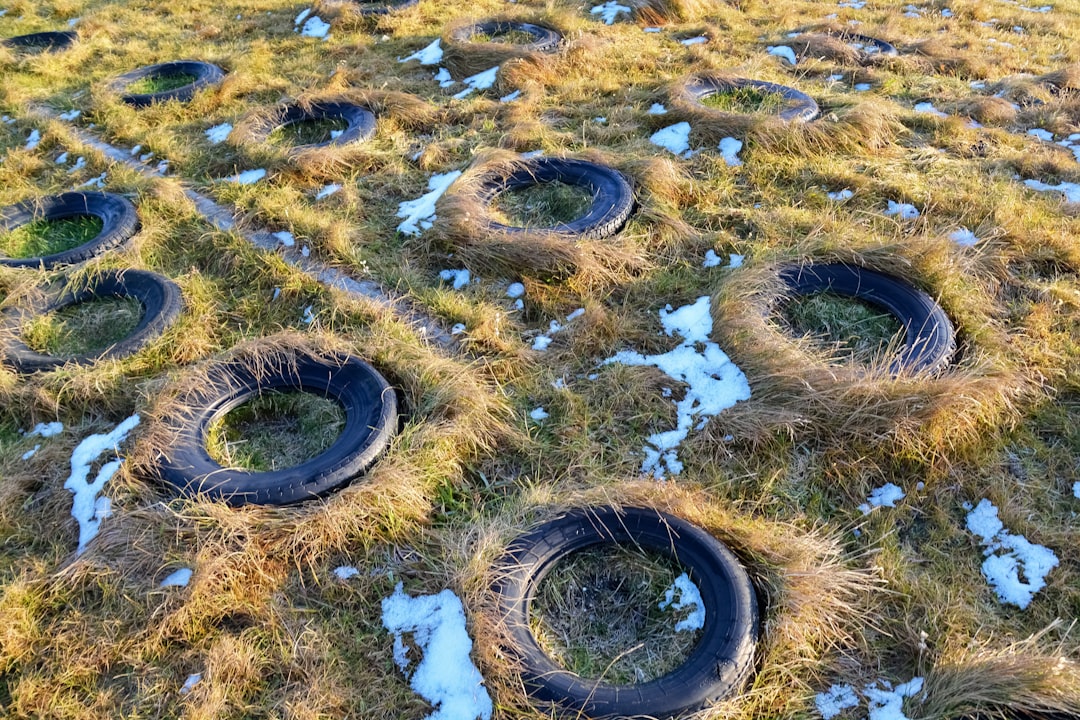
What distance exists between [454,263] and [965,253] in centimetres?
313

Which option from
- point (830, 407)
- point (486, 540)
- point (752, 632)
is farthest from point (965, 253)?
point (486, 540)

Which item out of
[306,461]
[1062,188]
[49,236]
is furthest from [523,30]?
[306,461]

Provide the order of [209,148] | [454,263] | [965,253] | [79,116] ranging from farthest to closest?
[79,116] < [209,148] < [454,263] < [965,253]

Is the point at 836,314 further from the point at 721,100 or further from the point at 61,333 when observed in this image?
the point at 61,333

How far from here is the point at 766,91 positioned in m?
6.03

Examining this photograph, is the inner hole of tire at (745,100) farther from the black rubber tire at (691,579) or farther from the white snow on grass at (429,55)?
the black rubber tire at (691,579)

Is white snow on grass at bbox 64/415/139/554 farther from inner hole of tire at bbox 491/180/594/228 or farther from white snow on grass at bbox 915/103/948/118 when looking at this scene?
white snow on grass at bbox 915/103/948/118

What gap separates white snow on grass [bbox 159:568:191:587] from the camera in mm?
2633

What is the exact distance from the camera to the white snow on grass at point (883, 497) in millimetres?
2941

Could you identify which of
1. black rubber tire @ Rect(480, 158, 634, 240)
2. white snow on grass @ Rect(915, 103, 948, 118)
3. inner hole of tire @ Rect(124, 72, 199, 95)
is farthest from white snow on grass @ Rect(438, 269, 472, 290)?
inner hole of tire @ Rect(124, 72, 199, 95)

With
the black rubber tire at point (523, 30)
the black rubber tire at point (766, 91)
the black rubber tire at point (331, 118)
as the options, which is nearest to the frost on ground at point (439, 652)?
the black rubber tire at point (331, 118)

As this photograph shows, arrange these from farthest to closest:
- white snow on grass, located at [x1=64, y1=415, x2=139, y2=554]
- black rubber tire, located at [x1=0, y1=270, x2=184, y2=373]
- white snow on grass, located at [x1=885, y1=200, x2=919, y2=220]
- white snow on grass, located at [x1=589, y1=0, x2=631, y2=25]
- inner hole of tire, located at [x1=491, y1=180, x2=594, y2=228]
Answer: white snow on grass, located at [x1=589, y1=0, x2=631, y2=25] < inner hole of tire, located at [x1=491, y1=180, x2=594, y2=228] < white snow on grass, located at [x1=885, y1=200, x2=919, y2=220] < black rubber tire, located at [x1=0, y1=270, x2=184, y2=373] < white snow on grass, located at [x1=64, y1=415, x2=139, y2=554]

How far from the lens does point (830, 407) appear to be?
3.17m

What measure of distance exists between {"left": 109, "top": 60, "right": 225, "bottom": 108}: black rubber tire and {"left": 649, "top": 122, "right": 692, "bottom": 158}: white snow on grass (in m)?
4.46
